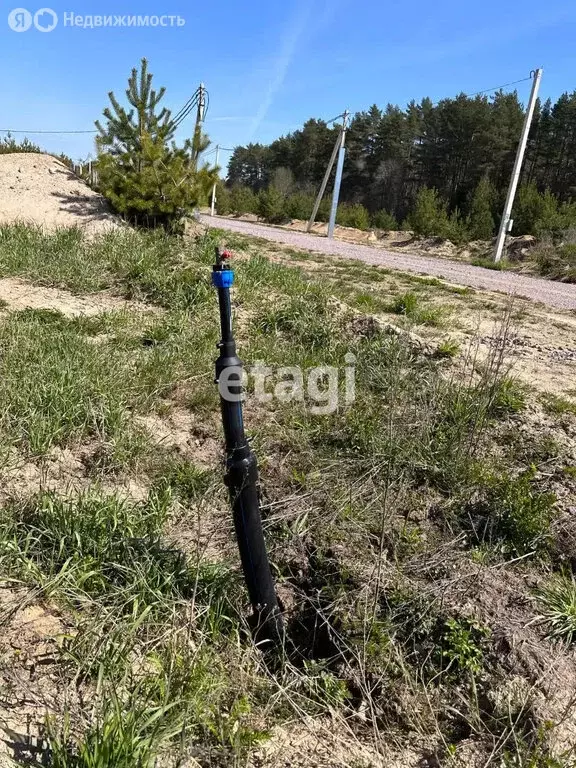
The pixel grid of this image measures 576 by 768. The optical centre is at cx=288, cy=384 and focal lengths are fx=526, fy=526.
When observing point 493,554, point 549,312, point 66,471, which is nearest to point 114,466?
point 66,471

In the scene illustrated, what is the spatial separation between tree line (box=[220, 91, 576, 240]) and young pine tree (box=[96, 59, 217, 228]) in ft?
48.1

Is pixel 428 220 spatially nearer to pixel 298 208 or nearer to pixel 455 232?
pixel 455 232

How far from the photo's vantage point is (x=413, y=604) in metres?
2.14

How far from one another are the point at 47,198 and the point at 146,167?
191cm

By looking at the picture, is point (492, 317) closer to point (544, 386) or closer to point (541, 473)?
point (544, 386)

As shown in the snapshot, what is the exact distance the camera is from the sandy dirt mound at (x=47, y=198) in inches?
299

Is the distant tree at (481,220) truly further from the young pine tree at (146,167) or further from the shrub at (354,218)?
the young pine tree at (146,167)

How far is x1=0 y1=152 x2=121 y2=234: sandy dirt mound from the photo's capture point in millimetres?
7598

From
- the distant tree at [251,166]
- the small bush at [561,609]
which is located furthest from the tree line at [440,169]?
the small bush at [561,609]

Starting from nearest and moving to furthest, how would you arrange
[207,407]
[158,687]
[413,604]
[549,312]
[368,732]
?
[158,687]
[368,732]
[413,604]
[207,407]
[549,312]

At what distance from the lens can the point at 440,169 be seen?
1531 inches

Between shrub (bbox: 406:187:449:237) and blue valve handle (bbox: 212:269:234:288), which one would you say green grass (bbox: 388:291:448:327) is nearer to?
blue valve handle (bbox: 212:269:234:288)

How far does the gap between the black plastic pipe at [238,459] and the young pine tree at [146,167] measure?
6.03 metres

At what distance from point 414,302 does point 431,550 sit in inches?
148
